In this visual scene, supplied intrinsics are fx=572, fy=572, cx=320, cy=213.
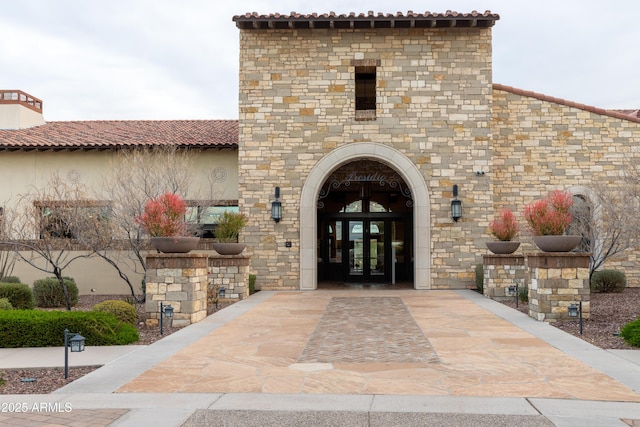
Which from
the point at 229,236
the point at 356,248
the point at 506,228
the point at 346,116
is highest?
the point at 346,116


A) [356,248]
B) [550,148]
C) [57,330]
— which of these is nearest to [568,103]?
[550,148]

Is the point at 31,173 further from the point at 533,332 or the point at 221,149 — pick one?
the point at 533,332

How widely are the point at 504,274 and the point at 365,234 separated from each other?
6.92 meters

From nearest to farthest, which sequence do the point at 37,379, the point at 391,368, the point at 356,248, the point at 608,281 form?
1. the point at 37,379
2. the point at 391,368
3. the point at 608,281
4. the point at 356,248

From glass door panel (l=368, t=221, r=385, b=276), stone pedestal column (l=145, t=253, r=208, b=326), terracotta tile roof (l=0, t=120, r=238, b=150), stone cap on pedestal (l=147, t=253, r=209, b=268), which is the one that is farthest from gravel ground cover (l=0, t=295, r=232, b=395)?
glass door panel (l=368, t=221, r=385, b=276)

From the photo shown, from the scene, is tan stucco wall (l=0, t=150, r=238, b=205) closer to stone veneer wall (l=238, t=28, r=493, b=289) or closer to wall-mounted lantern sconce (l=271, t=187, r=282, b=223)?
stone veneer wall (l=238, t=28, r=493, b=289)

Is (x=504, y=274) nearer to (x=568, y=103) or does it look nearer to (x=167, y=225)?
(x=568, y=103)

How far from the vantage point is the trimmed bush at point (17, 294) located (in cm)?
1443

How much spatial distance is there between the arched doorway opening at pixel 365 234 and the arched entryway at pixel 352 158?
9.58 feet

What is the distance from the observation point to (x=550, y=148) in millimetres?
19078

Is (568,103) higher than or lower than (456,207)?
higher

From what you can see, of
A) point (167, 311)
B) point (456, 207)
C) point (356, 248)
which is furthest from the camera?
point (356, 248)

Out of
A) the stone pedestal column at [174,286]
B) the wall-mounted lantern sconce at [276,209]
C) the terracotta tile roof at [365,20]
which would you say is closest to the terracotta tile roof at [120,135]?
the wall-mounted lantern sconce at [276,209]

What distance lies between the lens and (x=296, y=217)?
60.3 ft
